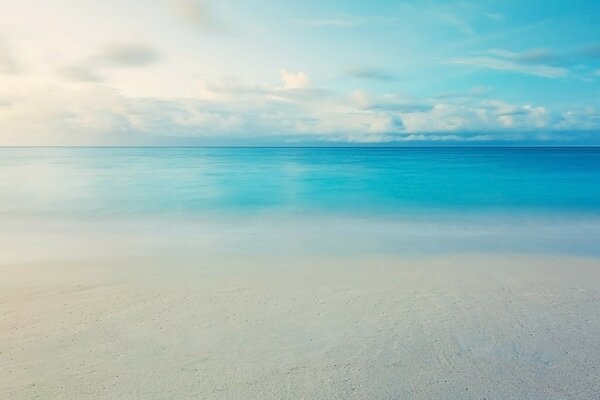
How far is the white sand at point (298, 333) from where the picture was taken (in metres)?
4.50

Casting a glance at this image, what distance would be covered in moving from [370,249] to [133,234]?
6.98m

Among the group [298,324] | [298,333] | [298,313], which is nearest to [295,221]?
[298,313]

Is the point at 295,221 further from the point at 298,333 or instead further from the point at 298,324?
the point at 298,333

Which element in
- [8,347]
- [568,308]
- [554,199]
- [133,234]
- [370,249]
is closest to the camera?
[8,347]

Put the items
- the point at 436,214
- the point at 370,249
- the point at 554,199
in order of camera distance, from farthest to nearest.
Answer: the point at 554,199, the point at 436,214, the point at 370,249

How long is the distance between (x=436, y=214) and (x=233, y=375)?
1410 centimetres

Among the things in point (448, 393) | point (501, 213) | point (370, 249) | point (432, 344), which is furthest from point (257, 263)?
point (501, 213)

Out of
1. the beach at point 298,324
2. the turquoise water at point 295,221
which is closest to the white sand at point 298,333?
the beach at point 298,324

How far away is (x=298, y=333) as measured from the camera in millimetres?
5602

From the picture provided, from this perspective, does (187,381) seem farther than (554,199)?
No

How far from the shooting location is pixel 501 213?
17.6m

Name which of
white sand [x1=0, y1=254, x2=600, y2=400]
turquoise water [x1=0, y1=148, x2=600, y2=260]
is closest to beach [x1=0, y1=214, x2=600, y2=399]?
white sand [x1=0, y1=254, x2=600, y2=400]

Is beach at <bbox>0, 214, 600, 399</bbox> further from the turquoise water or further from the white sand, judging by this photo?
the turquoise water

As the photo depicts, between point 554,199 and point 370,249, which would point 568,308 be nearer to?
point 370,249
